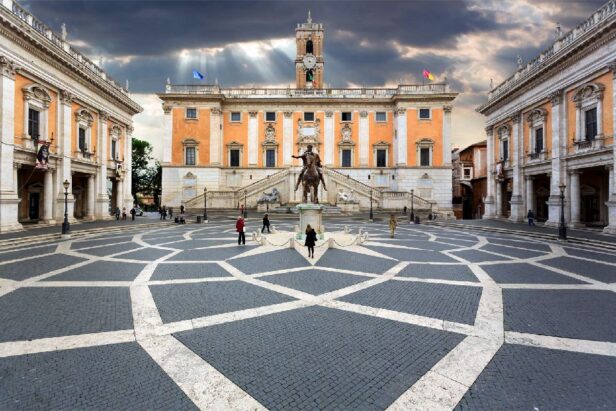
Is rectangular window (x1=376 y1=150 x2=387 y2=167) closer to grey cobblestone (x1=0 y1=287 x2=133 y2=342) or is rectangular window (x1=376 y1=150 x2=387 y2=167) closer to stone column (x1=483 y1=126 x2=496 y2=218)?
stone column (x1=483 y1=126 x2=496 y2=218)

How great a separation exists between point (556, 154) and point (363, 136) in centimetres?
2376

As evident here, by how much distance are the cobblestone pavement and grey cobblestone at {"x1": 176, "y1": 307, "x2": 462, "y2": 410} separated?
0.9 inches

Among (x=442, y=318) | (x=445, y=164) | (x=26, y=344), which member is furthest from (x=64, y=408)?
(x=445, y=164)

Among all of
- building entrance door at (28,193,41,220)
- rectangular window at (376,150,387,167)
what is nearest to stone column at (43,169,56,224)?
building entrance door at (28,193,41,220)

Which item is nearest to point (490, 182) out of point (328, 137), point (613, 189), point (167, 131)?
point (613, 189)

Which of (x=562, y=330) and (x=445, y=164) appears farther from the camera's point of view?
(x=445, y=164)

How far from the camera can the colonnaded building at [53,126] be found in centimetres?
1898

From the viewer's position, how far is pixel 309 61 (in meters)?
51.7

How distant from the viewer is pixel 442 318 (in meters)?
6.02

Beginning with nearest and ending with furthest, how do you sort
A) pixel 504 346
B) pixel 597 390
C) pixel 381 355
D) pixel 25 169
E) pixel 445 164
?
pixel 597 390
pixel 381 355
pixel 504 346
pixel 25 169
pixel 445 164

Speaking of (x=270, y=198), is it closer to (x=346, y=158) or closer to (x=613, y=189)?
(x=346, y=158)

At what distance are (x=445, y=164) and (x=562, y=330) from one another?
40.0m

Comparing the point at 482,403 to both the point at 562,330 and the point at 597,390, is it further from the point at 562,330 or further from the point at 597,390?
the point at 562,330

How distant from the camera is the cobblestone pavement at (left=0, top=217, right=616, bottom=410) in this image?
368cm
